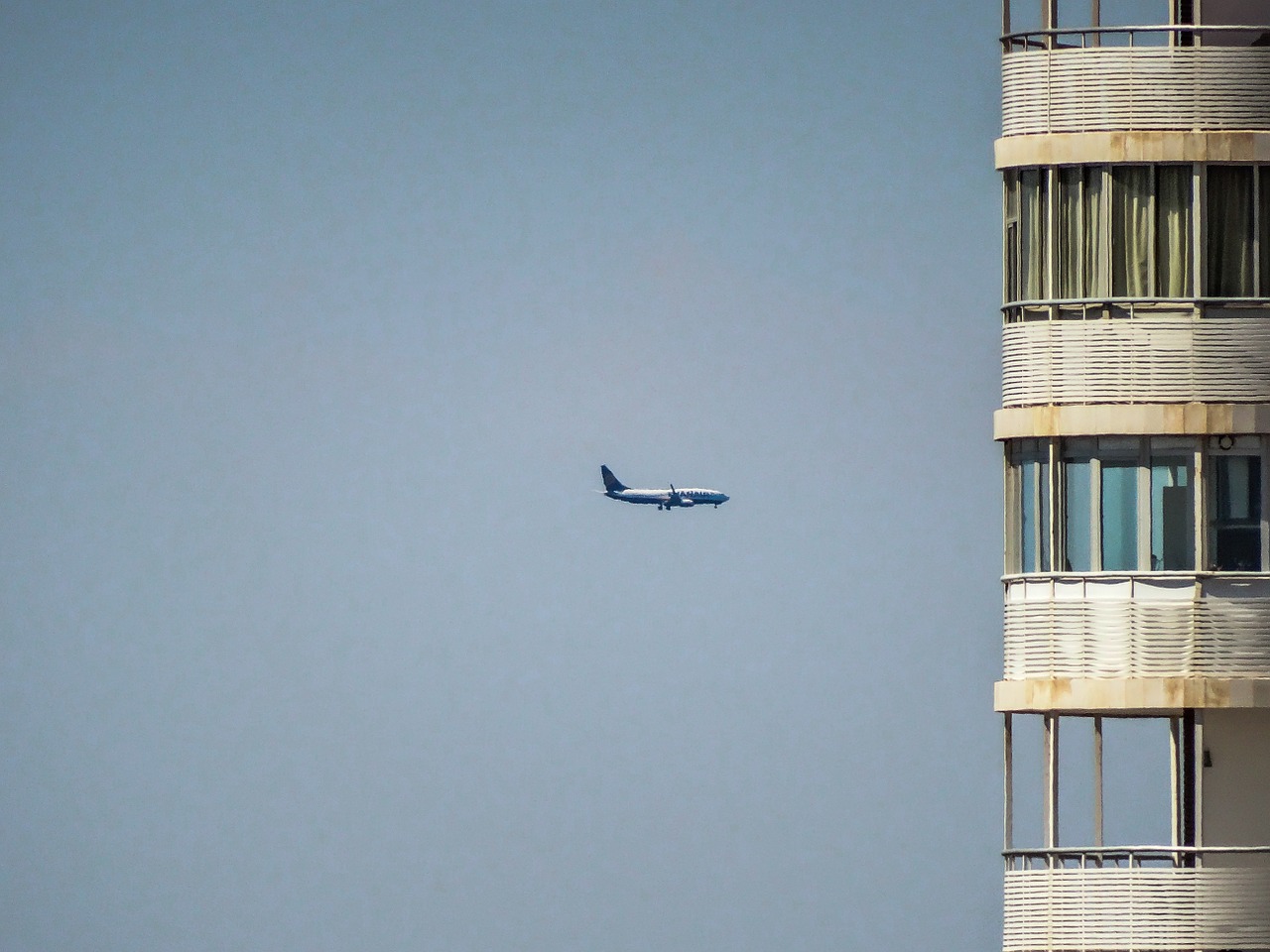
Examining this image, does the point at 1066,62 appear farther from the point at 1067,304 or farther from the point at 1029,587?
the point at 1029,587

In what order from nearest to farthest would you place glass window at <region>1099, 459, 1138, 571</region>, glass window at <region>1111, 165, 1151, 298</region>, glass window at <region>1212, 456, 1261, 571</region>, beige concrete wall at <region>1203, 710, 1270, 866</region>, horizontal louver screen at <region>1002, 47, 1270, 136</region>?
1. beige concrete wall at <region>1203, 710, 1270, 866</region>
2. glass window at <region>1212, 456, 1261, 571</region>
3. glass window at <region>1099, 459, 1138, 571</region>
4. glass window at <region>1111, 165, 1151, 298</region>
5. horizontal louver screen at <region>1002, 47, 1270, 136</region>

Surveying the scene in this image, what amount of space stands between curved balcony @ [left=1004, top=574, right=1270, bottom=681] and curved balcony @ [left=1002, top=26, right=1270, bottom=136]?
8.50 meters

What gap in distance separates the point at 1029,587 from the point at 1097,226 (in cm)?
681

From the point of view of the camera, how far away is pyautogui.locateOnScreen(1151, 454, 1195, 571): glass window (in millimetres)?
57719

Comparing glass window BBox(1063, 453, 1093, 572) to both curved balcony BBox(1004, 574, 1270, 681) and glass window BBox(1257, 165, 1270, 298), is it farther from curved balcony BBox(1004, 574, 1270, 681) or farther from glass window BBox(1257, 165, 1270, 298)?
glass window BBox(1257, 165, 1270, 298)

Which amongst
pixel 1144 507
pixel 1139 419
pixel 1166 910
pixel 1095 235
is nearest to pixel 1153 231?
pixel 1095 235

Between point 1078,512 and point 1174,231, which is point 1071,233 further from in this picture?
point 1078,512

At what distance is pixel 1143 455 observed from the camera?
58375 mm

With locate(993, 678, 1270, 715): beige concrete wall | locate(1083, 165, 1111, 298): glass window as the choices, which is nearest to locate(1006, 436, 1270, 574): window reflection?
locate(993, 678, 1270, 715): beige concrete wall

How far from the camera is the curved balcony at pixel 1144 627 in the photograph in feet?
187

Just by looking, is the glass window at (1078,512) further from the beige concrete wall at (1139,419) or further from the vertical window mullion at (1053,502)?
the beige concrete wall at (1139,419)

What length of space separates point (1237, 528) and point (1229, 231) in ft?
18.0

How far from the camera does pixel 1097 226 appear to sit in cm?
5888

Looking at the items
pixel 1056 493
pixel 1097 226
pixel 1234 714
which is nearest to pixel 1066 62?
pixel 1097 226
